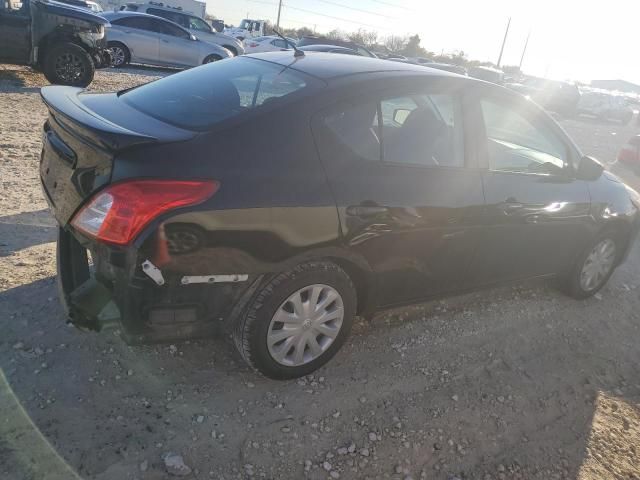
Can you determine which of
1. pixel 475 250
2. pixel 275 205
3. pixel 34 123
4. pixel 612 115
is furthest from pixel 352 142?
pixel 612 115

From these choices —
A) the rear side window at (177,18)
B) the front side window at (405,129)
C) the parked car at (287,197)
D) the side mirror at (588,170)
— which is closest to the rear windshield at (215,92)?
the parked car at (287,197)

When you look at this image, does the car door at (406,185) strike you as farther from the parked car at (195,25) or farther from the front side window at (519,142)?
the parked car at (195,25)

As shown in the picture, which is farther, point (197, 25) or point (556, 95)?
point (556, 95)

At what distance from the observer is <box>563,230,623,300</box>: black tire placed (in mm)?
4168

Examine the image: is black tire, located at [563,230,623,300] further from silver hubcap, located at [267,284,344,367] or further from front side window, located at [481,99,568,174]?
silver hubcap, located at [267,284,344,367]

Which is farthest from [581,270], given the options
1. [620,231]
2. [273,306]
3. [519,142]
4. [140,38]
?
[140,38]

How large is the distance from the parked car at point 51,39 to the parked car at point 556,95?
18.5 m

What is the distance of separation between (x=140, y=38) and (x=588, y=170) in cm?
1346

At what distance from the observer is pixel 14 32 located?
9.13 metres

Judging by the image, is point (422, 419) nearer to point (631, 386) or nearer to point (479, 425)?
point (479, 425)

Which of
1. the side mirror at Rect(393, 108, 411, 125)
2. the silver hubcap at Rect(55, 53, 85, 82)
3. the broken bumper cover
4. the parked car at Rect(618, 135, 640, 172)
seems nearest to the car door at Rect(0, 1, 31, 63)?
the silver hubcap at Rect(55, 53, 85, 82)

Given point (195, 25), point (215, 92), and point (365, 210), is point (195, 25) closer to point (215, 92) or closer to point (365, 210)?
point (215, 92)

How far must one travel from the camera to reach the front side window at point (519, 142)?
3.30 metres

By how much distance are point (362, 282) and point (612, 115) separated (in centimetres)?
2682
